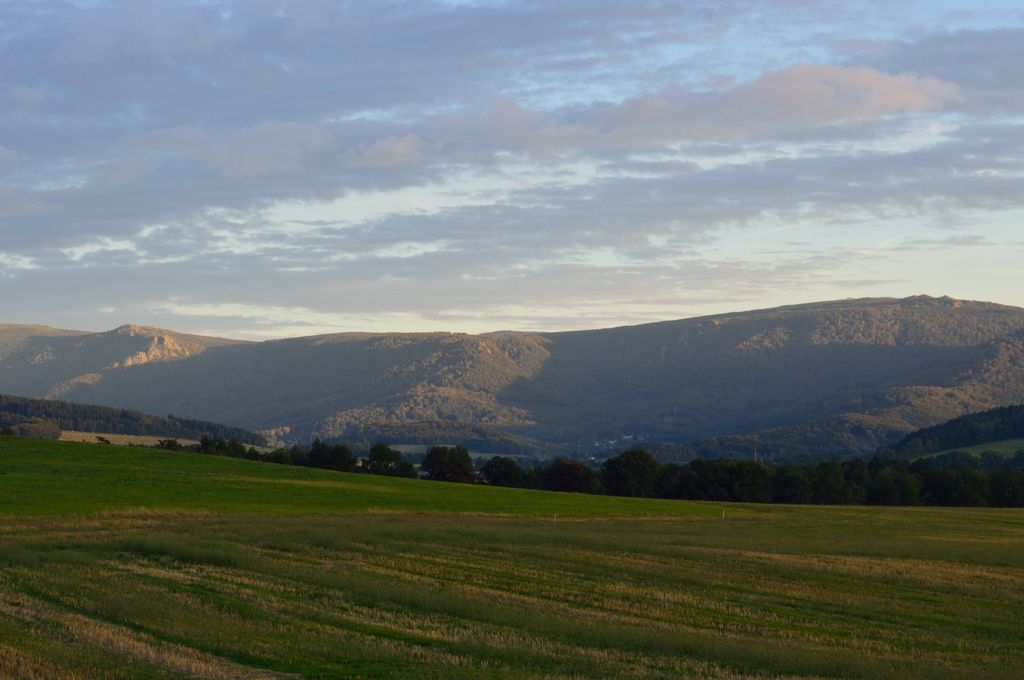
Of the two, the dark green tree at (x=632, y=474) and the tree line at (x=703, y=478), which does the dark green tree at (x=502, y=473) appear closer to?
the tree line at (x=703, y=478)

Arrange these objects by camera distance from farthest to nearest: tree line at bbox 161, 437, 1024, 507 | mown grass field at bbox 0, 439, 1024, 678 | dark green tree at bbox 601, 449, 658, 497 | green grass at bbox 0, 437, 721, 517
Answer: tree line at bbox 161, 437, 1024, 507, dark green tree at bbox 601, 449, 658, 497, green grass at bbox 0, 437, 721, 517, mown grass field at bbox 0, 439, 1024, 678

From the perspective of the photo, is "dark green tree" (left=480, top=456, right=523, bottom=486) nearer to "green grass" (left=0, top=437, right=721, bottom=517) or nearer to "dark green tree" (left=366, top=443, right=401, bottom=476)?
"dark green tree" (left=366, top=443, right=401, bottom=476)

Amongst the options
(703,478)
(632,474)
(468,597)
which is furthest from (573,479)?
(468,597)

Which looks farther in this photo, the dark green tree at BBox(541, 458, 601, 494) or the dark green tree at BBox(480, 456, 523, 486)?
the dark green tree at BBox(480, 456, 523, 486)

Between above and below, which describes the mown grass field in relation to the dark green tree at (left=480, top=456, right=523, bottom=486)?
above

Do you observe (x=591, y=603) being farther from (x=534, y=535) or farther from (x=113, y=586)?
(x=534, y=535)

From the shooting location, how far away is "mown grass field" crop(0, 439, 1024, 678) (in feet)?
67.5

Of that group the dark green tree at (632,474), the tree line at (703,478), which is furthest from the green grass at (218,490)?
the tree line at (703,478)

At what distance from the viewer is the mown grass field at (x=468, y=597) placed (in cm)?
2058

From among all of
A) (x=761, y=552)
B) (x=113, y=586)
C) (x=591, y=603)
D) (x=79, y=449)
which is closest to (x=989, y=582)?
(x=761, y=552)

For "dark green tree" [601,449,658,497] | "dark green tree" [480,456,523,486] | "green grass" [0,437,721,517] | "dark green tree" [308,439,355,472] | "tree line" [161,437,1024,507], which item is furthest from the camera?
"dark green tree" [480,456,523,486]

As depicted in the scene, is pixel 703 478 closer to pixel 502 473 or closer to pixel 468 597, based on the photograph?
pixel 502 473

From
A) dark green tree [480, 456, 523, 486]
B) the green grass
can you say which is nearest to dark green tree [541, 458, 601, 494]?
dark green tree [480, 456, 523, 486]

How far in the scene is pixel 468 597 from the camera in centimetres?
A: 2919
